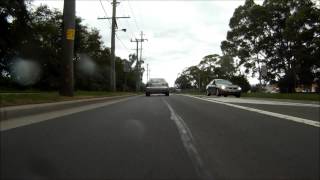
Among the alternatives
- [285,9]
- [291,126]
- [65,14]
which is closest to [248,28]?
[285,9]

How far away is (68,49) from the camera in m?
22.6

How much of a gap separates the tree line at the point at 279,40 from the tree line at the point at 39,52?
16503 millimetres

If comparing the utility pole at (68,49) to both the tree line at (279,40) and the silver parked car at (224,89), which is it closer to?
the silver parked car at (224,89)

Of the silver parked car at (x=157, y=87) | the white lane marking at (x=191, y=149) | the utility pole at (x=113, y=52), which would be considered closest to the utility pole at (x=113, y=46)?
the utility pole at (x=113, y=52)

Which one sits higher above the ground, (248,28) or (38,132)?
(248,28)

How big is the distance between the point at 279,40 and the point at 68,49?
48878mm

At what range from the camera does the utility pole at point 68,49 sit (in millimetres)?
22562

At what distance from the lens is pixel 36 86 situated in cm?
5969

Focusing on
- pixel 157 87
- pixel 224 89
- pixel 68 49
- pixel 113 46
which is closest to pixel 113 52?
pixel 113 46

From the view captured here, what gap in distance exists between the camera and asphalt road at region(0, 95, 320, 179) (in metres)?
6.22

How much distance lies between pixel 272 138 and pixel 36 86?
53.0 meters

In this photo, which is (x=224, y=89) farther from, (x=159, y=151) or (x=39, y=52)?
(x=159, y=151)

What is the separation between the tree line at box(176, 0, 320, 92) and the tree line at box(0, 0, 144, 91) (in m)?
16.5

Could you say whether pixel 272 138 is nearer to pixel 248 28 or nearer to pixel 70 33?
pixel 70 33
